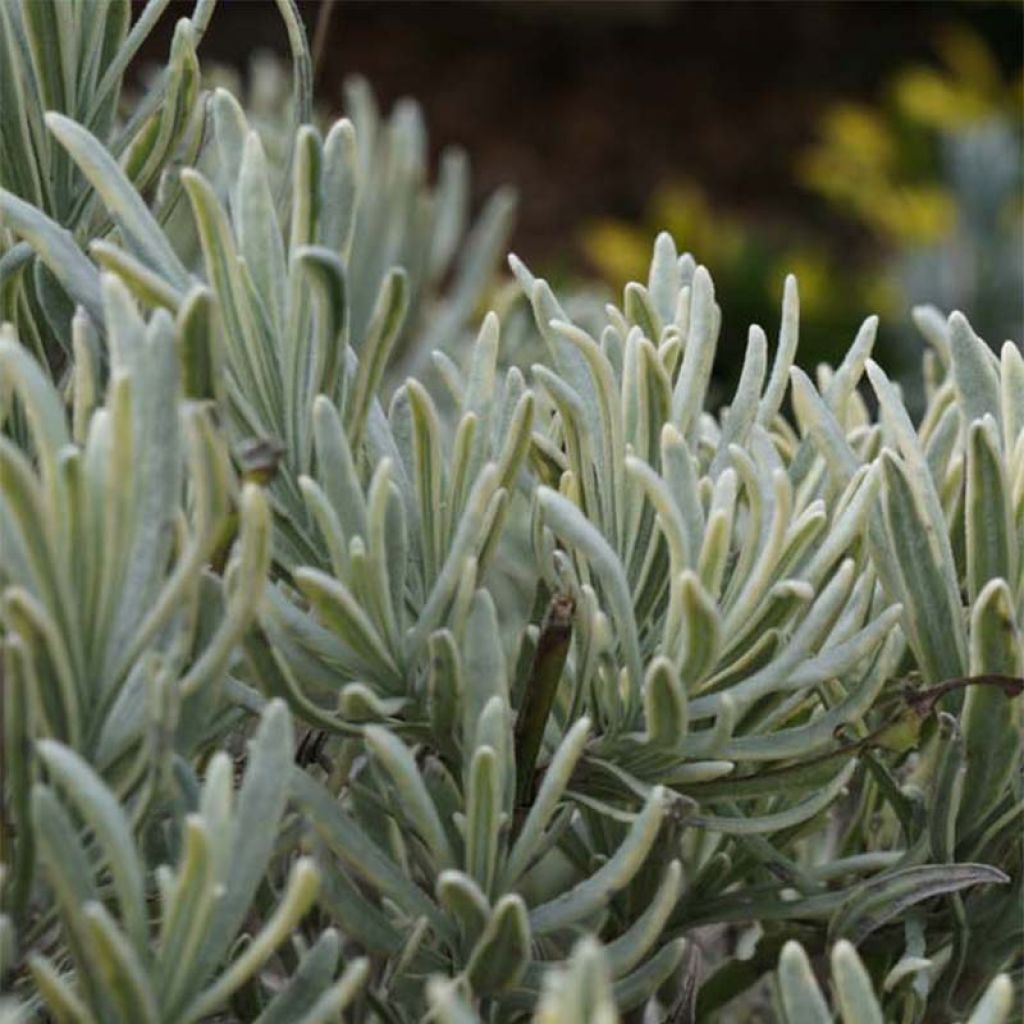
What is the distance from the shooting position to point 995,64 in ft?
16.4

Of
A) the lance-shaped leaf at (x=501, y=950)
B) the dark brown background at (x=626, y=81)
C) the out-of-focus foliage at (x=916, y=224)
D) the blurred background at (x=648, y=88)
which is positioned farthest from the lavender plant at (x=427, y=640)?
the dark brown background at (x=626, y=81)

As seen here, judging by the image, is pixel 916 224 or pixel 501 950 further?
pixel 916 224

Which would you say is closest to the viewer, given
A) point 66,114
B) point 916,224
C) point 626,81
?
point 66,114

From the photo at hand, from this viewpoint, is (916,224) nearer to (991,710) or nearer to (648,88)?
(648,88)

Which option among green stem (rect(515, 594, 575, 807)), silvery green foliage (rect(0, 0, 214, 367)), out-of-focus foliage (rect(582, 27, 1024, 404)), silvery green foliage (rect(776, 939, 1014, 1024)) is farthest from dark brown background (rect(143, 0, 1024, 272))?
silvery green foliage (rect(776, 939, 1014, 1024))

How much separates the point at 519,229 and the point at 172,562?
15.9 feet

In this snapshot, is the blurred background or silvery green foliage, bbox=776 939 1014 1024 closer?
silvery green foliage, bbox=776 939 1014 1024

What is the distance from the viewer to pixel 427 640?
0.64 m

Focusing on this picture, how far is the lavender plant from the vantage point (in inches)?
21.2

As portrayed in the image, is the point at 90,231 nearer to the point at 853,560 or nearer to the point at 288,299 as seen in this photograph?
the point at 288,299

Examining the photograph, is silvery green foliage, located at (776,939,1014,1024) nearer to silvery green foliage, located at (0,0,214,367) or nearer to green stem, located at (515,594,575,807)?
green stem, located at (515,594,575,807)

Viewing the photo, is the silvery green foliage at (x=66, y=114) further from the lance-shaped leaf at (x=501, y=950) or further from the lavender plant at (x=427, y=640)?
the lance-shaped leaf at (x=501, y=950)

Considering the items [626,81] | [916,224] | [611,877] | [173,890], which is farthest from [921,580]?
[626,81]

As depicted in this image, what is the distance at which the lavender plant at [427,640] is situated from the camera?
0.54 meters
